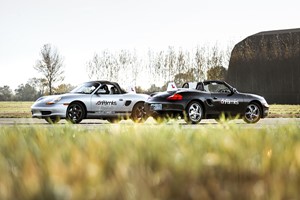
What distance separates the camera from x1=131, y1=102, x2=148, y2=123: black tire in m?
19.0

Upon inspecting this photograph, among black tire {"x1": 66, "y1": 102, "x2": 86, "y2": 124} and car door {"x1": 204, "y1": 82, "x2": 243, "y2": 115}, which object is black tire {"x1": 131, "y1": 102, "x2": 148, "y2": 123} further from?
car door {"x1": 204, "y1": 82, "x2": 243, "y2": 115}

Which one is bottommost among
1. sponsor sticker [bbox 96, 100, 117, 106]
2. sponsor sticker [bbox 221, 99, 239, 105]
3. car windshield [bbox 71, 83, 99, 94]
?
sponsor sticker [bbox 221, 99, 239, 105]

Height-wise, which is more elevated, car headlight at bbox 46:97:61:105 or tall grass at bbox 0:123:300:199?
car headlight at bbox 46:97:61:105

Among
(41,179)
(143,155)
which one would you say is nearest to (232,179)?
(143,155)

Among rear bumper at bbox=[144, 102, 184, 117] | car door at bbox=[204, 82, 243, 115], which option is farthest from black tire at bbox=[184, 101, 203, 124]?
car door at bbox=[204, 82, 243, 115]

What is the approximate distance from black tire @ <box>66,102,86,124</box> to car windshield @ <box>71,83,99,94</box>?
66 centimetres

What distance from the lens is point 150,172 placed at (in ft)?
11.3

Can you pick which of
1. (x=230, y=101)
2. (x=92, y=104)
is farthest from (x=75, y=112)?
(x=230, y=101)

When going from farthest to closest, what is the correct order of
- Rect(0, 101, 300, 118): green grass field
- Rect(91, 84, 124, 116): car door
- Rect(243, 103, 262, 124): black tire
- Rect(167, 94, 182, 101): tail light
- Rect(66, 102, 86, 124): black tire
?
Rect(0, 101, 300, 118): green grass field
Rect(243, 103, 262, 124): black tire
Rect(91, 84, 124, 116): car door
Rect(66, 102, 86, 124): black tire
Rect(167, 94, 182, 101): tail light

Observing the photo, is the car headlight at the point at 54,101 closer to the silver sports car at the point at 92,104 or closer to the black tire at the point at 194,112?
the silver sports car at the point at 92,104

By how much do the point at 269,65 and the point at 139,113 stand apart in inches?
2095

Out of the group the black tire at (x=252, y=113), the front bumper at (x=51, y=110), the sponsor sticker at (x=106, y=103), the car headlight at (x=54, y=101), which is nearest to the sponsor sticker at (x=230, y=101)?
the black tire at (x=252, y=113)

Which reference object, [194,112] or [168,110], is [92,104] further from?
[194,112]

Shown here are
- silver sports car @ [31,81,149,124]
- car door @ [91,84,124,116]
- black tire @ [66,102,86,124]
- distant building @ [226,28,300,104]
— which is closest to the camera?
silver sports car @ [31,81,149,124]
